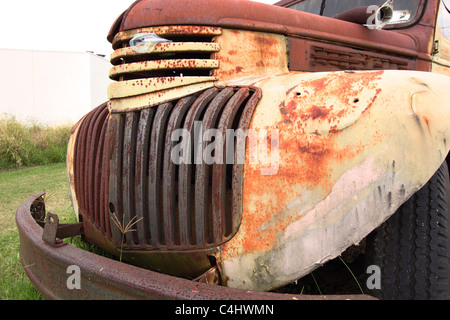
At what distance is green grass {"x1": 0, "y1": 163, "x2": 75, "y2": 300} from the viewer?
6.40 ft

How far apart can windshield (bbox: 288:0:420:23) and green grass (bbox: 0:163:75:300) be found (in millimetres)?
2557

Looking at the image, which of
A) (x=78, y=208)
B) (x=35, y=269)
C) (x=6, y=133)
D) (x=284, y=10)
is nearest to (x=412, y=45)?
(x=284, y=10)

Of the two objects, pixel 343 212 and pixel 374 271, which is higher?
pixel 343 212

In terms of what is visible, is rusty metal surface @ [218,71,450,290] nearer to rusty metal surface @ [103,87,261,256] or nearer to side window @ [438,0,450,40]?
rusty metal surface @ [103,87,261,256]

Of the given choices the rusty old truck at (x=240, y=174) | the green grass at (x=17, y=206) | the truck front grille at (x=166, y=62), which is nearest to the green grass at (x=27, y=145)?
the green grass at (x=17, y=206)

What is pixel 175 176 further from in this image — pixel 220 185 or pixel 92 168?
pixel 92 168

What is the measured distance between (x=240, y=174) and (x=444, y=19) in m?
2.71

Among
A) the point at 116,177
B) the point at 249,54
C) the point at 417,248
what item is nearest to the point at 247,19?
the point at 249,54

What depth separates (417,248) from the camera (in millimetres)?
1283

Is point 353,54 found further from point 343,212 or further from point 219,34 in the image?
point 343,212

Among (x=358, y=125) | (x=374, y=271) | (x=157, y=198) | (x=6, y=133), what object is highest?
(x=358, y=125)

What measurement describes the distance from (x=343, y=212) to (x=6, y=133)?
9331 millimetres

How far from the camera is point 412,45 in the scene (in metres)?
2.59

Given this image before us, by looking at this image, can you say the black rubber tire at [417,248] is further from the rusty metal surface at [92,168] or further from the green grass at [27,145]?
the green grass at [27,145]
